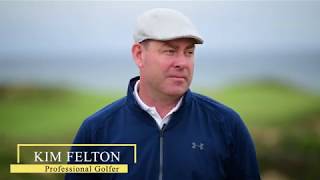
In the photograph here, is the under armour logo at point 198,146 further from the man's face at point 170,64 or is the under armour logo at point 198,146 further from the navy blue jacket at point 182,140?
the man's face at point 170,64

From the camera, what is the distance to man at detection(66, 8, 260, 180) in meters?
2.17

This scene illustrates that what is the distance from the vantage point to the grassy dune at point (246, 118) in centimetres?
237

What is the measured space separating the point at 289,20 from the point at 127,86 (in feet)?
3.02

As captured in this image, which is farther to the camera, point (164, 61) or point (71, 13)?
point (71, 13)

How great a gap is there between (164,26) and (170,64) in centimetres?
18

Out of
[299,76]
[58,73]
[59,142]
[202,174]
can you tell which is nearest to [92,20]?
[58,73]

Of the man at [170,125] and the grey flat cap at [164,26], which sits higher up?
the grey flat cap at [164,26]

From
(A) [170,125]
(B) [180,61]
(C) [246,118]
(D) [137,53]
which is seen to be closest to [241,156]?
(C) [246,118]

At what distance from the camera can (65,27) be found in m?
2.36

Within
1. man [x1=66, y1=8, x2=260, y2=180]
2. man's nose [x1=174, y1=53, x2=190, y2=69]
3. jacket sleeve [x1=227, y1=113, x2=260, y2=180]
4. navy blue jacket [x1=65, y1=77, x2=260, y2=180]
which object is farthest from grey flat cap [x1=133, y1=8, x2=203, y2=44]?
jacket sleeve [x1=227, y1=113, x2=260, y2=180]

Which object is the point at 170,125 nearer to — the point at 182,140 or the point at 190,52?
the point at 182,140

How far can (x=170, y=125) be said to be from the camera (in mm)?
2240

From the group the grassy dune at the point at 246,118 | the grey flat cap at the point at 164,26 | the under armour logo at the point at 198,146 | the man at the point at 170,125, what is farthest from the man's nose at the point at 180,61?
the under armour logo at the point at 198,146

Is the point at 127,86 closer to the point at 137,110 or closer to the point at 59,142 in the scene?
the point at 137,110
